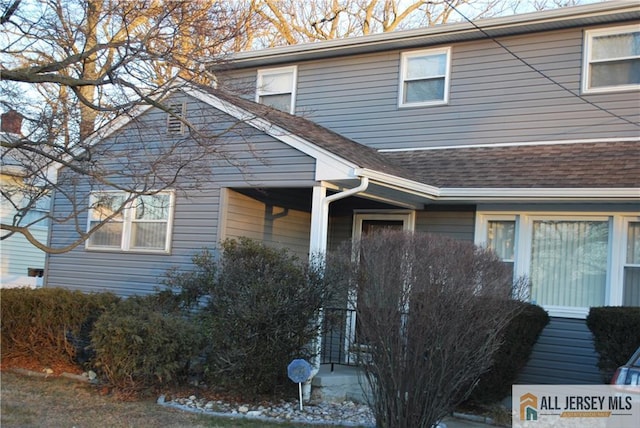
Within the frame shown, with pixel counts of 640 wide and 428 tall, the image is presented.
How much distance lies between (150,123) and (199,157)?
1685 mm

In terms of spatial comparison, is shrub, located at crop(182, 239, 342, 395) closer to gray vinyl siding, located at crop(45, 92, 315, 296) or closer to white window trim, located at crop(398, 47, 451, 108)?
gray vinyl siding, located at crop(45, 92, 315, 296)

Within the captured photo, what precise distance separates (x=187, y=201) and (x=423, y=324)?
5.76 m

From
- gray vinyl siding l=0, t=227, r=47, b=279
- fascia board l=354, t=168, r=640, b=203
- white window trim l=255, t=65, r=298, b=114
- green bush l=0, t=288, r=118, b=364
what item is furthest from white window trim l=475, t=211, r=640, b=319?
gray vinyl siding l=0, t=227, r=47, b=279

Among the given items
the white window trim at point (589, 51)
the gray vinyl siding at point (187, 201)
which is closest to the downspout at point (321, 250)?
the gray vinyl siding at point (187, 201)

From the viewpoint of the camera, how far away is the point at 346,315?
8180 millimetres

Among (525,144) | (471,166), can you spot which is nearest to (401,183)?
(471,166)

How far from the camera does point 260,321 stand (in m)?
7.85

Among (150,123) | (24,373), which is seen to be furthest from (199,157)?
(24,373)

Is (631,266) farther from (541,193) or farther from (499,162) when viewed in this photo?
(499,162)

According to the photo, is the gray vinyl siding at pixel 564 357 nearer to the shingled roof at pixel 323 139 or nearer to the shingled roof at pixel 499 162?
the shingled roof at pixel 499 162

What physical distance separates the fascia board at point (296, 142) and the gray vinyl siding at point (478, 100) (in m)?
1.79

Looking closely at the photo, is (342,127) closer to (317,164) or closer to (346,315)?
(317,164)

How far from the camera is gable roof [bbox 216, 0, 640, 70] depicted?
1016 centimetres

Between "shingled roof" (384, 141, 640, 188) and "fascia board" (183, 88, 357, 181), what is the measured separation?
1.59 meters
